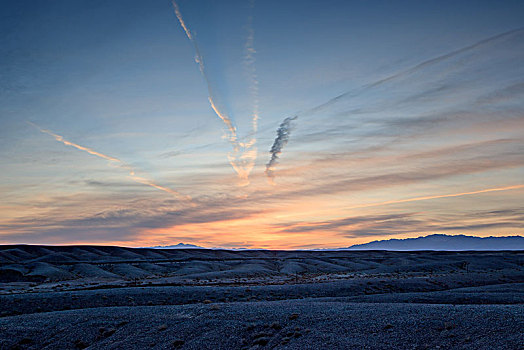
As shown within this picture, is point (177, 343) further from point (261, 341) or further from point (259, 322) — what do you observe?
point (261, 341)

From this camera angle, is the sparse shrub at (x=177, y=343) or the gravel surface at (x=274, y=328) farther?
the sparse shrub at (x=177, y=343)

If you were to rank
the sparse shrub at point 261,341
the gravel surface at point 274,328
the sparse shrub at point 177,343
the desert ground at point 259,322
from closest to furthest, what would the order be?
the gravel surface at point 274,328 → the desert ground at point 259,322 → the sparse shrub at point 261,341 → the sparse shrub at point 177,343

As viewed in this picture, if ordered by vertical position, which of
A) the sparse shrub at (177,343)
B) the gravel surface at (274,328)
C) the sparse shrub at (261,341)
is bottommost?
the sparse shrub at (177,343)

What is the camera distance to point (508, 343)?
49.9ft

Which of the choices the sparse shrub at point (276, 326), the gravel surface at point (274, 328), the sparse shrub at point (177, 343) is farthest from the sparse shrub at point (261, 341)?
the sparse shrub at point (177, 343)

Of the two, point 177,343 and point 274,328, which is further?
point 274,328

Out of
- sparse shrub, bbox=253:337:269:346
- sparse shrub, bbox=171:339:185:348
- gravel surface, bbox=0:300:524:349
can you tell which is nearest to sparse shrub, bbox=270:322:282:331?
gravel surface, bbox=0:300:524:349

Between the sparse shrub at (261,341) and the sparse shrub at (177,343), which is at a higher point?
the sparse shrub at (261,341)

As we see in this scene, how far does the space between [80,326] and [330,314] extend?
16446 mm

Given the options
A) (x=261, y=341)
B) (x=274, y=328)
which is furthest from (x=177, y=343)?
(x=274, y=328)

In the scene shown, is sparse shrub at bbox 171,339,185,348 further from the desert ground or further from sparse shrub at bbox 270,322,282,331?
sparse shrub at bbox 270,322,282,331

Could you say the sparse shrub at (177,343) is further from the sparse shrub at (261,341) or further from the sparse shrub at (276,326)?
the sparse shrub at (276,326)

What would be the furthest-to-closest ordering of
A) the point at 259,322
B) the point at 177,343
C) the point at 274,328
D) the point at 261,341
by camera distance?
1. the point at 259,322
2. the point at 274,328
3. the point at 177,343
4. the point at 261,341

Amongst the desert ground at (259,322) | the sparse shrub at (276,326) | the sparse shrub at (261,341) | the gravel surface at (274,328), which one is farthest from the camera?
the sparse shrub at (276,326)
